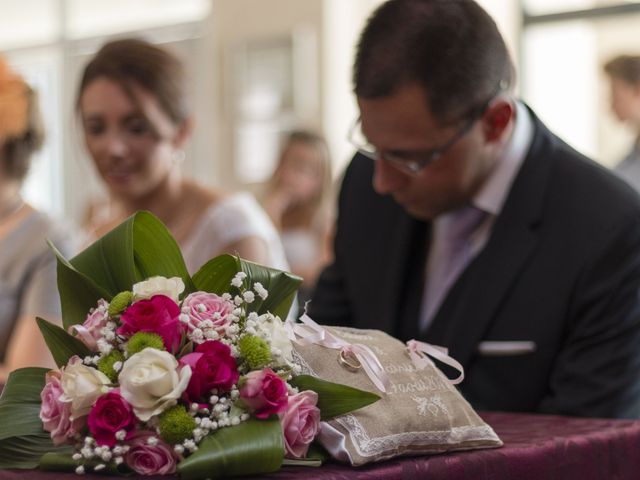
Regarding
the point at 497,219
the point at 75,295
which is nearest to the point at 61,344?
the point at 75,295

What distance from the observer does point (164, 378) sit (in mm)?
1295

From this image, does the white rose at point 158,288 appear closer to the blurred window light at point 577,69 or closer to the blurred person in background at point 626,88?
the blurred person in background at point 626,88

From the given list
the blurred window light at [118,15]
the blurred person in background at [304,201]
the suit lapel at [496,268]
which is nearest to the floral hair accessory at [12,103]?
the suit lapel at [496,268]

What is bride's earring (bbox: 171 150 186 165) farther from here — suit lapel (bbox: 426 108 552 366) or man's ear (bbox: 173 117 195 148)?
suit lapel (bbox: 426 108 552 366)

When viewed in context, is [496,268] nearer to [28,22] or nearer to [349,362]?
[349,362]

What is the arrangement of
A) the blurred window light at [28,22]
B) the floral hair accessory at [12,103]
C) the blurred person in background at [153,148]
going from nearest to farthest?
the blurred person in background at [153,148] < the floral hair accessory at [12,103] < the blurred window light at [28,22]

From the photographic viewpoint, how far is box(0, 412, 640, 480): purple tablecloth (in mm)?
1388

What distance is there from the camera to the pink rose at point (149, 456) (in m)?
1.31

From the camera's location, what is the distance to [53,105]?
11852 mm

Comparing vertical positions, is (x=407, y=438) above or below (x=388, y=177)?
below

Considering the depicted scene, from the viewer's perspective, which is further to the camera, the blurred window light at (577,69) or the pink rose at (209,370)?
the blurred window light at (577,69)

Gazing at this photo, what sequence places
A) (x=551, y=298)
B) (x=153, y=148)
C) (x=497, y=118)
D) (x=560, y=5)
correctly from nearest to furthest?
(x=551, y=298), (x=497, y=118), (x=153, y=148), (x=560, y=5)

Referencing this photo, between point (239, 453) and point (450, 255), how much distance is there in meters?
1.30

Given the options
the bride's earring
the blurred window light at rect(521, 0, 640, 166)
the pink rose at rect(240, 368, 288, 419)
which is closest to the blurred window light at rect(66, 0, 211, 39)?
the blurred window light at rect(521, 0, 640, 166)
